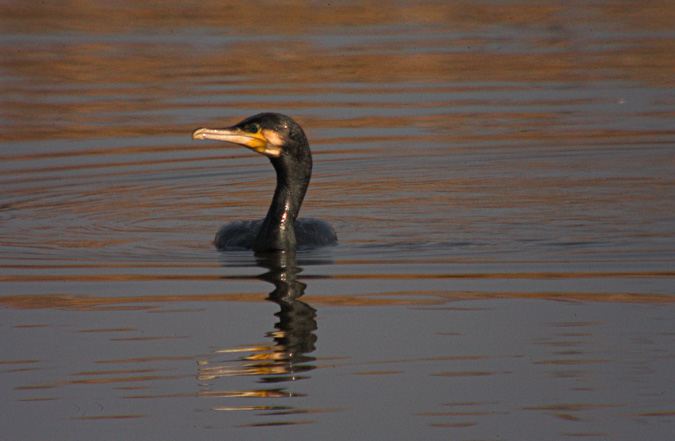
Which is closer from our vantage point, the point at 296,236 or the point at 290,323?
the point at 290,323

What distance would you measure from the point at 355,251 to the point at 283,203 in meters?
0.72

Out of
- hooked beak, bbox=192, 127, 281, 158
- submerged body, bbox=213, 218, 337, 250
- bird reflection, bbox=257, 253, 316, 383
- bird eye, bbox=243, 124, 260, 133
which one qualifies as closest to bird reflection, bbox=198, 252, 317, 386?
bird reflection, bbox=257, 253, 316, 383

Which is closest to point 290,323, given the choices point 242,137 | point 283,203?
point 242,137

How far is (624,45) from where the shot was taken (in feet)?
83.7

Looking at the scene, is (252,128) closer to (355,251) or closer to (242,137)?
(242,137)

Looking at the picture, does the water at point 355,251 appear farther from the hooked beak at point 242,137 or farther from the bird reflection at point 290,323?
the hooked beak at point 242,137

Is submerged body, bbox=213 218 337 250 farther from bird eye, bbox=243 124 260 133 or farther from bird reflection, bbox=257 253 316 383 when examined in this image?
bird eye, bbox=243 124 260 133

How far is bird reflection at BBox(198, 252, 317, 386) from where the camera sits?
672 cm

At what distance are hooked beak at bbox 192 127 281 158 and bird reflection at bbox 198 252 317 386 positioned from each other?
1508 mm

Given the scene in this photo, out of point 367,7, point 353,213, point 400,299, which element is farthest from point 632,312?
point 367,7

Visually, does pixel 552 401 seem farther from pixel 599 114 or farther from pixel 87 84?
pixel 87 84

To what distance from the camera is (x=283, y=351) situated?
281 inches

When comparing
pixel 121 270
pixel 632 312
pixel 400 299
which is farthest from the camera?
pixel 121 270

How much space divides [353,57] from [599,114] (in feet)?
24.3
